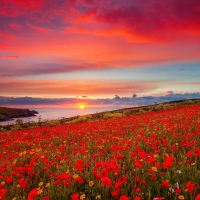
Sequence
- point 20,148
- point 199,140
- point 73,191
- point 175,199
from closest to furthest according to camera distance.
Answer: point 175,199 < point 73,191 < point 199,140 < point 20,148

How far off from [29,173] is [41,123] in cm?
2751

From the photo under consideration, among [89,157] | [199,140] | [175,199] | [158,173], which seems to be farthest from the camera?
[199,140]

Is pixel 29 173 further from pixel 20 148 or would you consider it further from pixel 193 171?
pixel 20 148

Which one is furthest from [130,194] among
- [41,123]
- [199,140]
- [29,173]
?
[41,123]

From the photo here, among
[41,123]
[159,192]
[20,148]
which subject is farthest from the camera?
[41,123]

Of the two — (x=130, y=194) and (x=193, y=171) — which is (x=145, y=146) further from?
(x=130, y=194)

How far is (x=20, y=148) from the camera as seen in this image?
10469mm

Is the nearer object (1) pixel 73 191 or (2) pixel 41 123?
(1) pixel 73 191

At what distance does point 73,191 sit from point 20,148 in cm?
744

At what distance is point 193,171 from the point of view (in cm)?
399

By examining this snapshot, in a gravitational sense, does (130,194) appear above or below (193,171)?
below

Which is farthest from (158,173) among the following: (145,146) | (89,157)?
(145,146)

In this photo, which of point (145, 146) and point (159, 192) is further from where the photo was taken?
point (145, 146)

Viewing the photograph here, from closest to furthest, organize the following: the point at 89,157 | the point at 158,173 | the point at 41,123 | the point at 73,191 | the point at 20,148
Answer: the point at 73,191, the point at 158,173, the point at 89,157, the point at 20,148, the point at 41,123
